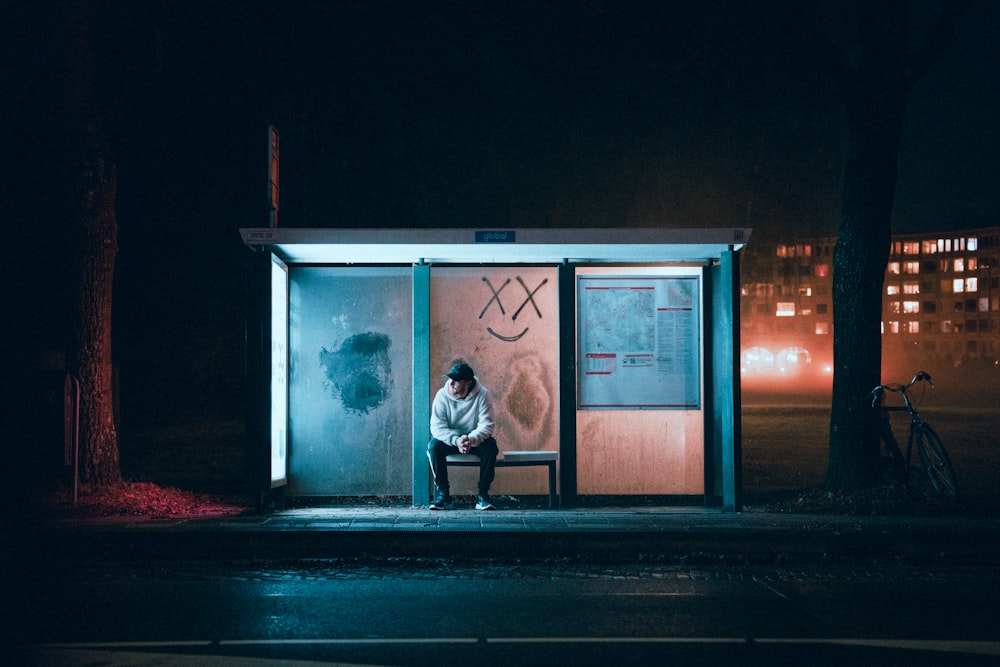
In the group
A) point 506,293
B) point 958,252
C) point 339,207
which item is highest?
point 958,252

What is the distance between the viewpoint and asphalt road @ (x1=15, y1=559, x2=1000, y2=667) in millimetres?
4824

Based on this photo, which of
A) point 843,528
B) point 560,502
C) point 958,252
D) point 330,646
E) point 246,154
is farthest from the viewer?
point 958,252

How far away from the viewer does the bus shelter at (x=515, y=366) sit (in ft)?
31.6

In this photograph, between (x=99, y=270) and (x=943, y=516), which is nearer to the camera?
(x=943, y=516)

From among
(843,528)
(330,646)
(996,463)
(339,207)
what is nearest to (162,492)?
(330,646)

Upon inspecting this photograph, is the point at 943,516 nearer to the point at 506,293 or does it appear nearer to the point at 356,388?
the point at 506,293

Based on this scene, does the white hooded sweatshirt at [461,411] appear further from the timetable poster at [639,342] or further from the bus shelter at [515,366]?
the timetable poster at [639,342]

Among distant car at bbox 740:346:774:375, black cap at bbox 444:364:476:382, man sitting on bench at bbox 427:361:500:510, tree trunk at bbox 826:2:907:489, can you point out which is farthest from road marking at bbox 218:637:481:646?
distant car at bbox 740:346:774:375

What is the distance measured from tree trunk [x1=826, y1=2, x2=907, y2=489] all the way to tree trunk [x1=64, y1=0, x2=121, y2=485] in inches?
314

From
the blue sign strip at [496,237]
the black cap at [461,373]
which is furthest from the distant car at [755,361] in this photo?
the blue sign strip at [496,237]

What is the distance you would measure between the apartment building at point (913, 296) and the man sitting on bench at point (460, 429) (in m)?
127

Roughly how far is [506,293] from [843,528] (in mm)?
4158

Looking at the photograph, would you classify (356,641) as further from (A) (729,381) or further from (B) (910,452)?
(B) (910,452)

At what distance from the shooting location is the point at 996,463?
14.1 meters
